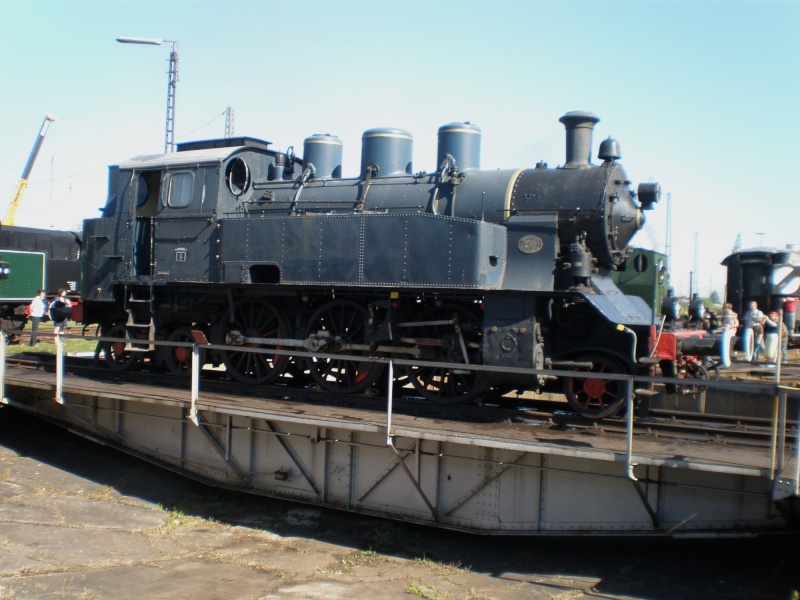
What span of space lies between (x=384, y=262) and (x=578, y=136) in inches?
125

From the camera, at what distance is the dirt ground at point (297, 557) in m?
8.10

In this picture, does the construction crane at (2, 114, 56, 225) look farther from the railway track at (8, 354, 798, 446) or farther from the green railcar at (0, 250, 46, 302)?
the railway track at (8, 354, 798, 446)

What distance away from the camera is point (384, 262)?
993 cm

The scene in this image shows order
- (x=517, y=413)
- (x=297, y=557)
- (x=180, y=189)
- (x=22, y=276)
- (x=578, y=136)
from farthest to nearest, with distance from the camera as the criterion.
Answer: (x=22, y=276), (x=180, y=189), (x=578, y=136), (x=517, y=413), (x=297, y=557)

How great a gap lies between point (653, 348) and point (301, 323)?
4.97m

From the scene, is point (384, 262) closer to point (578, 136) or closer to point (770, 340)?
point (578, 136)

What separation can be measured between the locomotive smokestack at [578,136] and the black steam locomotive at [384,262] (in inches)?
1.1

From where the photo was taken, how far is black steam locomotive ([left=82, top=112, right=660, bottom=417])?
31.1ft

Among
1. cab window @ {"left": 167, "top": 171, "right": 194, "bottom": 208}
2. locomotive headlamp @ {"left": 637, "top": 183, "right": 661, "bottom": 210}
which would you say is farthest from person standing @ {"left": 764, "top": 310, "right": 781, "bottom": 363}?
cab window @ {"left": 167, "top": 171, "right": 194, "bottom": 208}

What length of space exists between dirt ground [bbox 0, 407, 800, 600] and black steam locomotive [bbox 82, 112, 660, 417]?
184cm

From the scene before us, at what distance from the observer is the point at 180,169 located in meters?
11.9

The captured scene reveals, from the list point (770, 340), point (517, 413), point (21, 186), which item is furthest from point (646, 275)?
point (21, 186)

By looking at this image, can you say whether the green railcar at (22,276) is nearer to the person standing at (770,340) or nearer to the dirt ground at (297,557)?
the dirt ground at (297,557)

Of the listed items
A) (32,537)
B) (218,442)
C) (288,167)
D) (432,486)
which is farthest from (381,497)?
(288,167)
